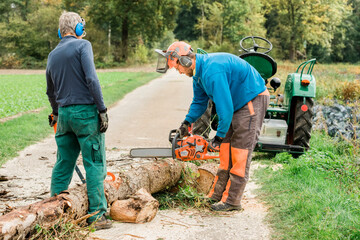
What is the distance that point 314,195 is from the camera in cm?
445

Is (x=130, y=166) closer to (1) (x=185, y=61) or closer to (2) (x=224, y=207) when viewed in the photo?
(2) (x=224, y=207)

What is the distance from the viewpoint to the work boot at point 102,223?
12.9ft

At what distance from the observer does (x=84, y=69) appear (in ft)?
12.5

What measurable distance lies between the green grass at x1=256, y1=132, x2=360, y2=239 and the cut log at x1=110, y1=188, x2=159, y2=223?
1.30 meters

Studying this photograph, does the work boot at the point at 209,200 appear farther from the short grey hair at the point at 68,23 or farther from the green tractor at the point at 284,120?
the short grey hair at the point at 68,23

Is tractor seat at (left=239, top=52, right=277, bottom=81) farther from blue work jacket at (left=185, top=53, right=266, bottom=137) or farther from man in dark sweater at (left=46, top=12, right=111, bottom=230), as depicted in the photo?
man in dark sweater at (left=46, top=12, right=111, bottom=230)

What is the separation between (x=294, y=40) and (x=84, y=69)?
47.5 m

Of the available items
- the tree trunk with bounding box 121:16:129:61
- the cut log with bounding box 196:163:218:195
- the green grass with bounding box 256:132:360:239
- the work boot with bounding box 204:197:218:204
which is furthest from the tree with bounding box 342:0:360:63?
the work boot with bounding box 204:197:218:204

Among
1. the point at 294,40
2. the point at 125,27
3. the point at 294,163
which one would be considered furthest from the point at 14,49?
the point at 294,163

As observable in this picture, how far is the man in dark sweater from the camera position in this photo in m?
3.83

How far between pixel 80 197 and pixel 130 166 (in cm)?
201

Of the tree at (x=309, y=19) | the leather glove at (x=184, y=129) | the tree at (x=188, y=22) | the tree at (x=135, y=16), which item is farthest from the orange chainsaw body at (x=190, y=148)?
the tree at (x=188, y=22)

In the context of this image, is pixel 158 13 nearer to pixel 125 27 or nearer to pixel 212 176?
pixel 125 27

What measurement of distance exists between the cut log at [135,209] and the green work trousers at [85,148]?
0.21 metres
